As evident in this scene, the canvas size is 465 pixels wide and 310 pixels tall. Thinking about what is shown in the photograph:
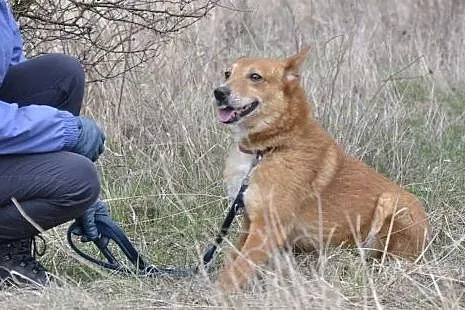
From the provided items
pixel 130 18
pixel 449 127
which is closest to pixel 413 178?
pixel 449 127

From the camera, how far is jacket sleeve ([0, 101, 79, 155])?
361 cm

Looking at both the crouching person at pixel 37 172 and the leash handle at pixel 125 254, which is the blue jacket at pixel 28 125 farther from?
the leash handle at pixel 125 254

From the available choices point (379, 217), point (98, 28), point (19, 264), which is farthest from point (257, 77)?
point (98, 28)

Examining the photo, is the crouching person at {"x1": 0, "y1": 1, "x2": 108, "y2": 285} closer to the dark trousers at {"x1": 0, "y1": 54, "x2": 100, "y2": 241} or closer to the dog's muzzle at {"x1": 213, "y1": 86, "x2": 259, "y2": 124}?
the dark trousers at {"x1": 0, "y1": 54, "x2": 100, "y2": 241}

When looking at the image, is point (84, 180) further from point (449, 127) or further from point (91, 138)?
point (449, 127)

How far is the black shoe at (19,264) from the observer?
156 inches

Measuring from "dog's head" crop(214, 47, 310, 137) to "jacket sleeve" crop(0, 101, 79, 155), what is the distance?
2.48 feet

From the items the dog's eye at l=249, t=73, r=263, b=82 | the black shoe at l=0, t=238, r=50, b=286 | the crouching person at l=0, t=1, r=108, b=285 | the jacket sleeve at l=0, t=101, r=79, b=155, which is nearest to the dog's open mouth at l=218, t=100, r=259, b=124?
the dog's eye at l=249, t=73, r=263, b=82

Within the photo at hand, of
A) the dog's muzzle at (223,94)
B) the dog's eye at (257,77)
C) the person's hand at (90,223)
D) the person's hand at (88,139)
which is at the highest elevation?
the dog's eye at (257,77)

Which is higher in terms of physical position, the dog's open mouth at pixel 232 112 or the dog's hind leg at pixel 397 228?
the dog's open mouth at pixel 232 112

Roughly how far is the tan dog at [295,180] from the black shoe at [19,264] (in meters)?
0.85

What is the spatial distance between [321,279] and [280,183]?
78 cm

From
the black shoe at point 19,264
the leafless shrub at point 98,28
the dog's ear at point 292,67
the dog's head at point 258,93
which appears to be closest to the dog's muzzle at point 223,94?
the dog's head at point 258,93

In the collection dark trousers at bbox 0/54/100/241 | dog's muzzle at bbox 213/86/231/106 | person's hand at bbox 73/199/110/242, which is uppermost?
dog's muzzle at bbox 213/86/231/106
